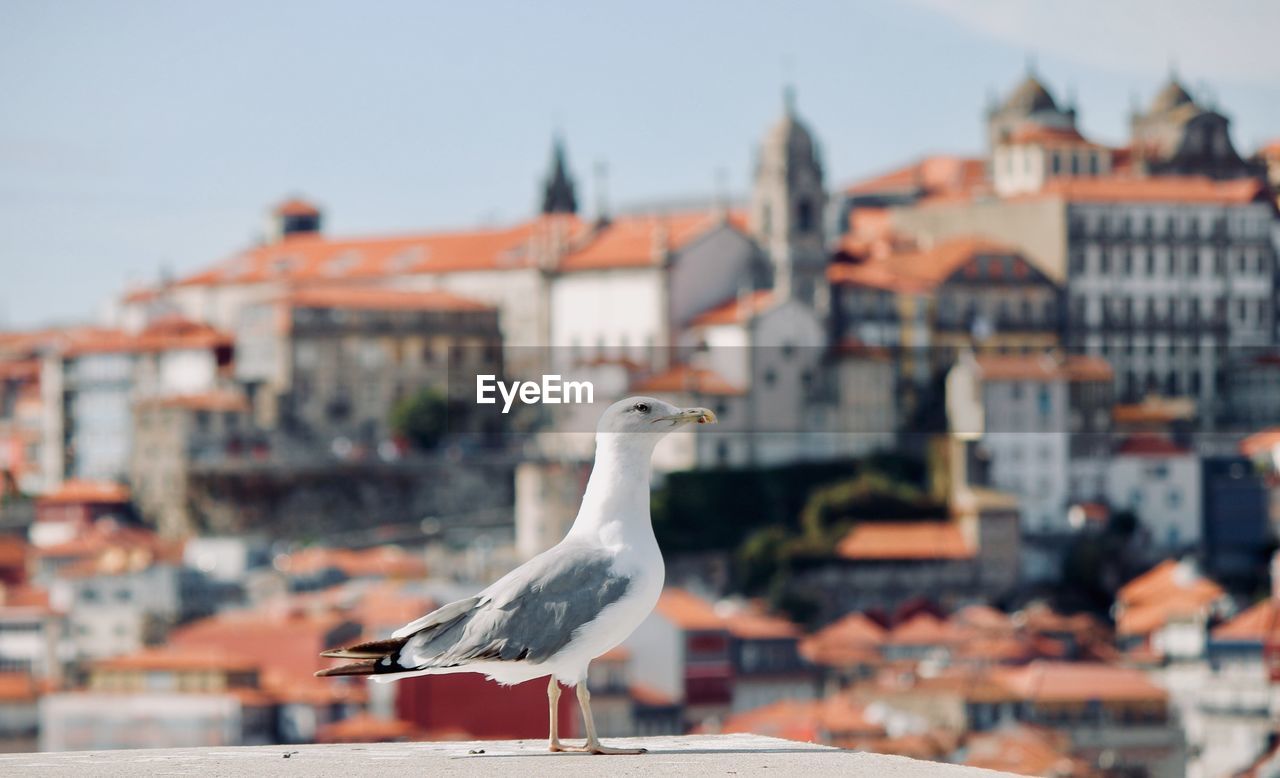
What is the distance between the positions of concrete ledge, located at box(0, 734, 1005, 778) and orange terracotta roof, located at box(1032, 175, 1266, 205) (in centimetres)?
5511

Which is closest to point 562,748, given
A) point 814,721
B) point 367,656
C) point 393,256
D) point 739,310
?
point 367,656

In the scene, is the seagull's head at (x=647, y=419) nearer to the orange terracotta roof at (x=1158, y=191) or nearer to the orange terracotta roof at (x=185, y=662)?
the orange terracotta roof at (x=185, y=662)

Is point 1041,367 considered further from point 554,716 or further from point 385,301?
point 554,716

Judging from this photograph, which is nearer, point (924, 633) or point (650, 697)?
point (650, 697)

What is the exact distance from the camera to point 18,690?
46.4m

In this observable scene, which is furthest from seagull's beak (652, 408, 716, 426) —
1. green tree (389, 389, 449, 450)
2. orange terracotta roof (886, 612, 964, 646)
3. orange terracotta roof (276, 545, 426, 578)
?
green tree (389, 389, 449, 450)

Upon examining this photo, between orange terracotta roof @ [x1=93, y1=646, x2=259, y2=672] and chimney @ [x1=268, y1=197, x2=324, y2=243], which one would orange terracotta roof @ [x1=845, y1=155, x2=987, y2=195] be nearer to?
chimney @ [x1=268, y1=197, x2=324, y2=243]

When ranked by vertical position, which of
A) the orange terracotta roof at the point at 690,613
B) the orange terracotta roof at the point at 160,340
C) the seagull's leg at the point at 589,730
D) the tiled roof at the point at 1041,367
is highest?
the orange terracotta roof at the point at 160,340

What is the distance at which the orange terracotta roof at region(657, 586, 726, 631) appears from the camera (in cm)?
4662

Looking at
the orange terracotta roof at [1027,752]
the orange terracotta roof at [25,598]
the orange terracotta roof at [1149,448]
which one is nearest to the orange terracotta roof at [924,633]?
the orange terracotta roof at [1149,448]

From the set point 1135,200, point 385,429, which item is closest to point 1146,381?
point 1135,200

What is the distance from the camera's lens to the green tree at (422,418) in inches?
2270

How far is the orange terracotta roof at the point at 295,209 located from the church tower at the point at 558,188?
243 inches

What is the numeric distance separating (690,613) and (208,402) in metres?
14.5
